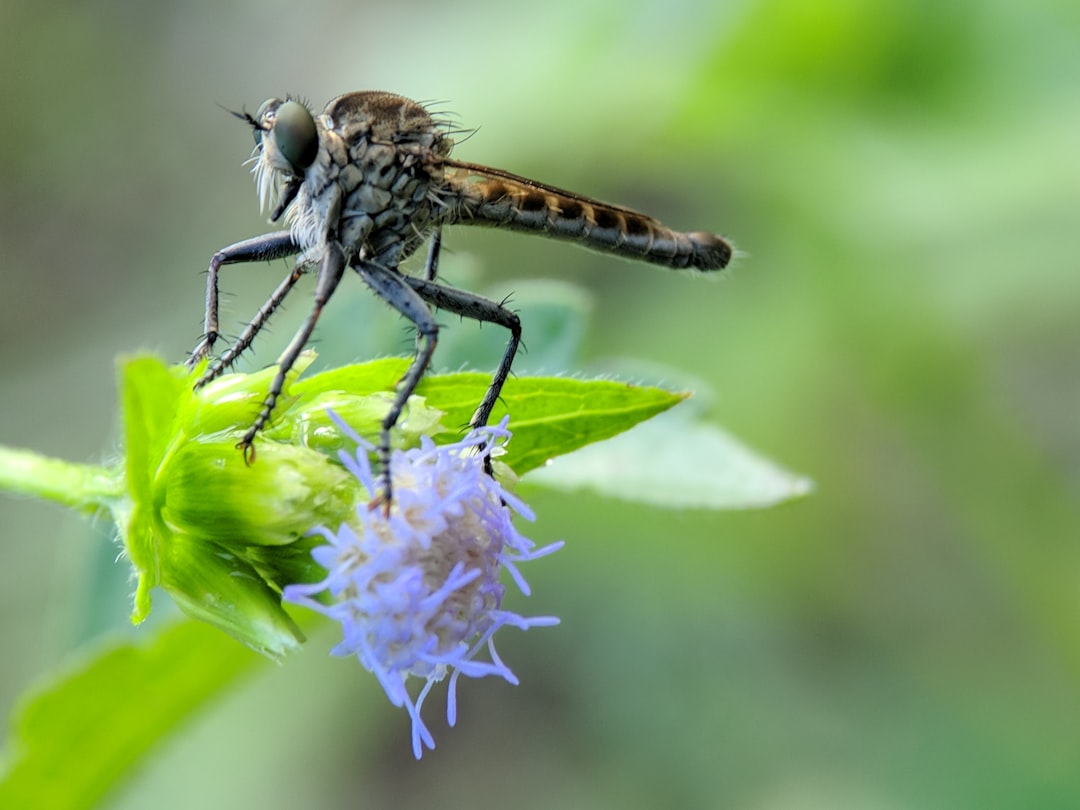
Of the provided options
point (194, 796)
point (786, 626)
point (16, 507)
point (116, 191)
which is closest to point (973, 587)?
point (786, 626)

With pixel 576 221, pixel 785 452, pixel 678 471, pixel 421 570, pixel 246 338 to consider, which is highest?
pixel 576 221

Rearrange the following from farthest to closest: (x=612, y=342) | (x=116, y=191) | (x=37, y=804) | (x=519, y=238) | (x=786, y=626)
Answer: (x=116, y=191) < (x=519, y=238) < (x=612, y=342) < (x=786, y=626) < (x=37, y=804)

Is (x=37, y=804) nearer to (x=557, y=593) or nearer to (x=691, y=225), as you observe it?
(x=557, y=593)

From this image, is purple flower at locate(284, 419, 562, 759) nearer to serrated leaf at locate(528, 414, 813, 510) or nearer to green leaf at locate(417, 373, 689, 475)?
green leaf at locate(417, 373, 689, 475)

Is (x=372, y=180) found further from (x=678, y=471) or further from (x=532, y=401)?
(x=678, y=471)

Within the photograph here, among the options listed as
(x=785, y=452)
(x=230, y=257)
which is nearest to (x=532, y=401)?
(x=230, y=257)

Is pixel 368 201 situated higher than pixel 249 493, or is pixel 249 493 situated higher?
pixel 368 201

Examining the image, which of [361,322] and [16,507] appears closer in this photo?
[361,322]
